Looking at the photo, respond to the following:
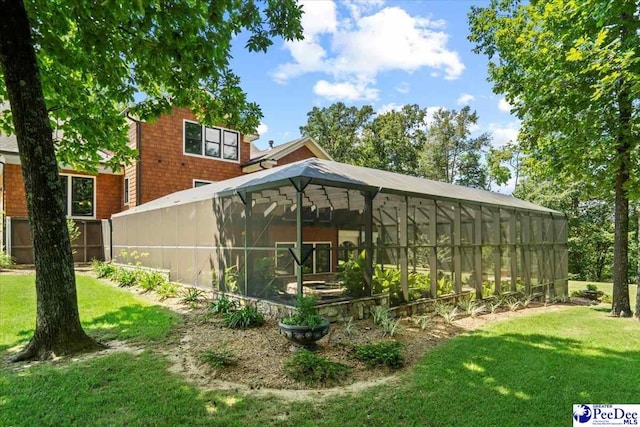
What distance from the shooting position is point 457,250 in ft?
29.4

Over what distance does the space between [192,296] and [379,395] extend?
5.67 m

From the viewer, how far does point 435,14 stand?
9086 millimetres

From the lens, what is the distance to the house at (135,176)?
521 inches

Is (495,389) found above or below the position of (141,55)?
below

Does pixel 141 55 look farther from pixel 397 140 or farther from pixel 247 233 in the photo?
pixel 397 140

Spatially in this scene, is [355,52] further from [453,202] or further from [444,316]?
[444,316]

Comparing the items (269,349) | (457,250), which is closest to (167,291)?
Result: (269,349)

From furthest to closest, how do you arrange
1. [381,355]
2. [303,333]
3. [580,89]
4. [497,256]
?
[497,256] < [580,89] < [303,333] < [381,355]

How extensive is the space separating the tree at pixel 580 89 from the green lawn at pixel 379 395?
15.5 ft

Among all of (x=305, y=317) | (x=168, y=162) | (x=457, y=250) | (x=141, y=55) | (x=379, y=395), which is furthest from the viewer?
(x=168, y=162)

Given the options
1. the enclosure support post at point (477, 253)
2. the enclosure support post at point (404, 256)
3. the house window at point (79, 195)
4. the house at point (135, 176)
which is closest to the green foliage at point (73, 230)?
the house at point (135, 176)

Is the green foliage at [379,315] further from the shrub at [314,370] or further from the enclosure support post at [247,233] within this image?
the enclosure support post at [247,233]

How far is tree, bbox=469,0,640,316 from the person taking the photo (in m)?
6.89

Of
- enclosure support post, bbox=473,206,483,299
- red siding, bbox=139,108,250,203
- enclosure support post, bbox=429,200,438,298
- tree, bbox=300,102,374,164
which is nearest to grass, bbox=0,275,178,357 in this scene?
enclosure support post, bbox=429,200,438,298
